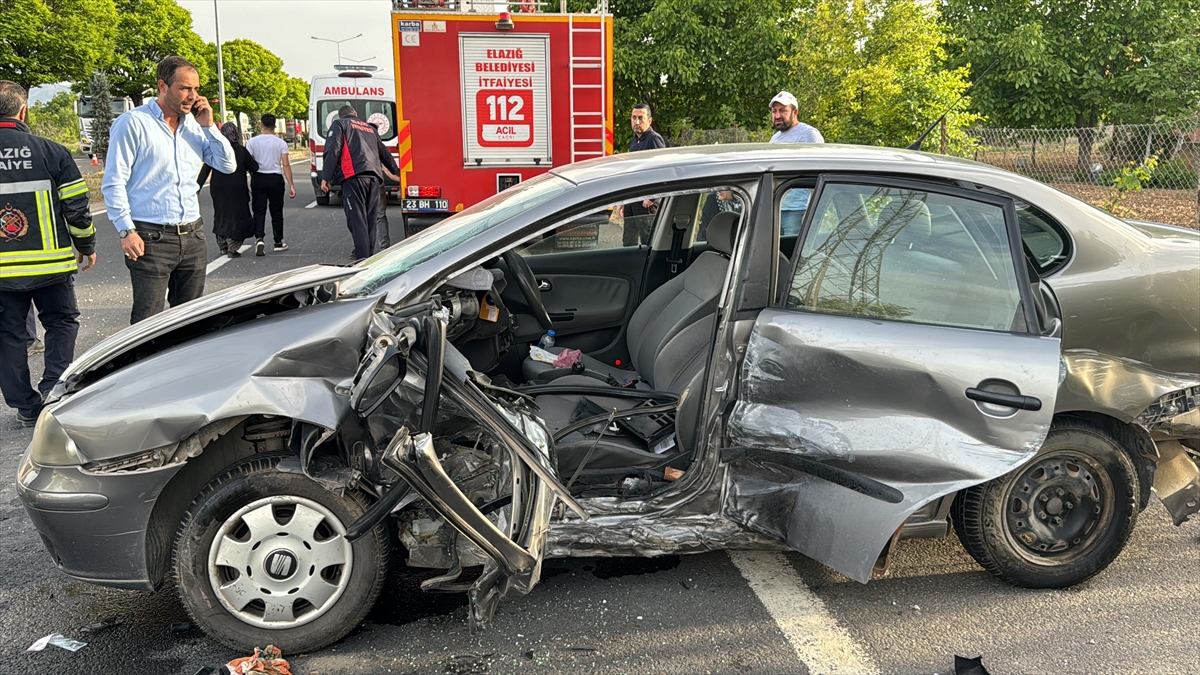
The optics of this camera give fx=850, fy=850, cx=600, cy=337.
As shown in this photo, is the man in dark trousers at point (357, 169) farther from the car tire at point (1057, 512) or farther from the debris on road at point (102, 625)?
the car tire at point (1057, 512)

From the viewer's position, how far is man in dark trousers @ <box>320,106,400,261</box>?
895cm

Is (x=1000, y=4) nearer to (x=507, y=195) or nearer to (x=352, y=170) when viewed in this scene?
(x=352, y=170)

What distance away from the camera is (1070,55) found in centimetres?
2292

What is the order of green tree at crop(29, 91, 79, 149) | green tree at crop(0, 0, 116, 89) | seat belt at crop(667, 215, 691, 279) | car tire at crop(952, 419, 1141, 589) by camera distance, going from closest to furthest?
car tire at crop(952, 419, 1141, 589), seat belt at crop(667, 215, 691, 279), green tree at crop(0, 0, 116, 89), green tree at crop(29, 91, 79, 149)

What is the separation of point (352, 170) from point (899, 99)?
7021mm

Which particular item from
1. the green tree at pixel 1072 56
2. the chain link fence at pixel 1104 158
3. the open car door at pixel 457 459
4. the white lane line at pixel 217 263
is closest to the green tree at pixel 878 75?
the chain link fence at pixel 1104 158

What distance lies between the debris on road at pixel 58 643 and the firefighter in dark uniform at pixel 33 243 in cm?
248

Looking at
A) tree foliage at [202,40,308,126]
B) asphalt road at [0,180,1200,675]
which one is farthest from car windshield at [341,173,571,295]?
tree foliage at [202,40,308,126]

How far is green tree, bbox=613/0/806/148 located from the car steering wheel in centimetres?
1165

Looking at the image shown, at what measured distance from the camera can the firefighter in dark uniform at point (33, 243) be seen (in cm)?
456

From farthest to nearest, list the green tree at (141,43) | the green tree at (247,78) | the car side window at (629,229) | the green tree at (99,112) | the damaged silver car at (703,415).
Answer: the green tree at (247,78) < the green tree at (141,43) < the green tree at (99,112) < the car side window at (629,229) < the damaged silver car at (703,415)

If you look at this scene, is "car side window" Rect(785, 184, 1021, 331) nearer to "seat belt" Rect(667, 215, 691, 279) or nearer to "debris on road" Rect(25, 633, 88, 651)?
"seat belt" Rect(667, 215, 691, 279)

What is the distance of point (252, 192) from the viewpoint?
1124 cm

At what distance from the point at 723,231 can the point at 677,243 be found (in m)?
1.01
